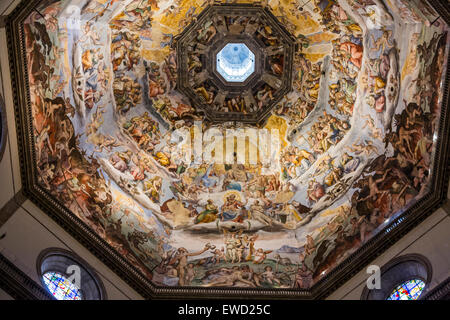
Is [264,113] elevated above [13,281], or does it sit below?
above

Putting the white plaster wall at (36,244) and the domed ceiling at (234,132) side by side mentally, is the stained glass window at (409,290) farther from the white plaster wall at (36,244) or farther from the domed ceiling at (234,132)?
the white plaster wall at (36,244)

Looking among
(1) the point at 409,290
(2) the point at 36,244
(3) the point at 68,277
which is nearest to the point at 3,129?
(2) the point at 36,244

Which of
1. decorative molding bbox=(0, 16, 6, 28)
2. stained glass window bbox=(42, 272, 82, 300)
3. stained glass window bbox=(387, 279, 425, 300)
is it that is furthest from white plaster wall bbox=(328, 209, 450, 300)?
decorative molding bbox=(0, 16, 6, 28)

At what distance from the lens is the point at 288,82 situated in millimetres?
20391

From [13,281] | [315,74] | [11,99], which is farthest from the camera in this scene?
[315,74]

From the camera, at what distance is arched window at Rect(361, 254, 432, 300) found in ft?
48.8

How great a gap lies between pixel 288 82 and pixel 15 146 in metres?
8.94

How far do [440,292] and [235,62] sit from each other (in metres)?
11.0

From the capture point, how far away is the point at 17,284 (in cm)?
1387

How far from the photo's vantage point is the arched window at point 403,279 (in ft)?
48.8

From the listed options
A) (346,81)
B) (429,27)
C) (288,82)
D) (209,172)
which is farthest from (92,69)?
(429,27)

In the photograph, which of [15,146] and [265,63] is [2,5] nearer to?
[15,146]

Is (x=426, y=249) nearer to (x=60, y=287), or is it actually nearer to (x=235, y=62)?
(x=60, y=287)

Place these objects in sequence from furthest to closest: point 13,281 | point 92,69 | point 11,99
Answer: point 92,69 → point 11,99 → point 13,281
